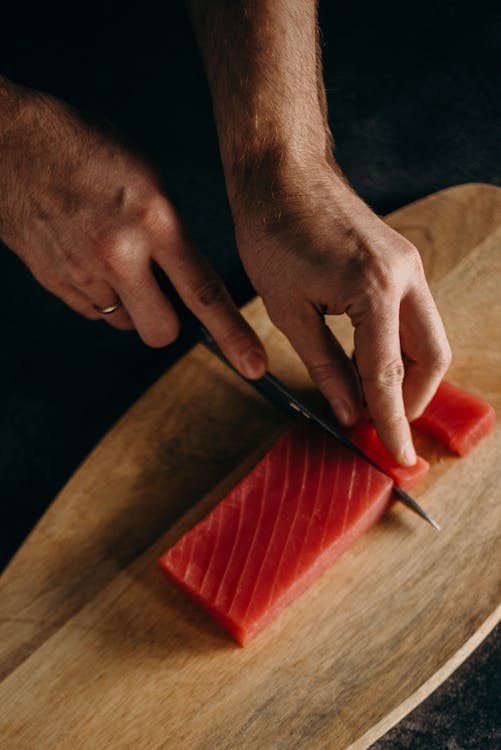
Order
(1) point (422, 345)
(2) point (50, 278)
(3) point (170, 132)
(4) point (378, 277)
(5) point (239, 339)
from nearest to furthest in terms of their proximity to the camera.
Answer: (4) point (378, 277)
(1) point (422, 345)
(5) point (239, 339)
(2) point (50, 278)
(3) point (170, 132)

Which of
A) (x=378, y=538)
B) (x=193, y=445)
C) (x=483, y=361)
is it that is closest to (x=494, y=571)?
(x=378, y=538)

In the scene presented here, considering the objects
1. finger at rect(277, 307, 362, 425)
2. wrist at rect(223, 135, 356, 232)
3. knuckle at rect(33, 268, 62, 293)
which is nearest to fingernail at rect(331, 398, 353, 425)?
finger at rect(277, 307, 362, 425)

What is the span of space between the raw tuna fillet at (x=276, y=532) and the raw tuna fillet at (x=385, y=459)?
6cm

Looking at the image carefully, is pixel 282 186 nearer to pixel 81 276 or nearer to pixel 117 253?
pixel 117 253

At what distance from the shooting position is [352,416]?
2.29 m

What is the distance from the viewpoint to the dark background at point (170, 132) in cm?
301

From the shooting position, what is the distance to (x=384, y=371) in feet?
6.72

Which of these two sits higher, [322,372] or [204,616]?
[322,372]

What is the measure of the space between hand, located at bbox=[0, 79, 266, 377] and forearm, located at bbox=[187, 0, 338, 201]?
25 cm

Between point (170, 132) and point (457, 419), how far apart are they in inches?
85.0

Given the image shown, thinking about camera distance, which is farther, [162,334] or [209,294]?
[162,334]

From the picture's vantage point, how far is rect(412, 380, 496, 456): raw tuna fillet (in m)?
2.30

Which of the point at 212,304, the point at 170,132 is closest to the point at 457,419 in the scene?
the point at 212,304

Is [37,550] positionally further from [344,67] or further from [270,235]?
[344,67]
